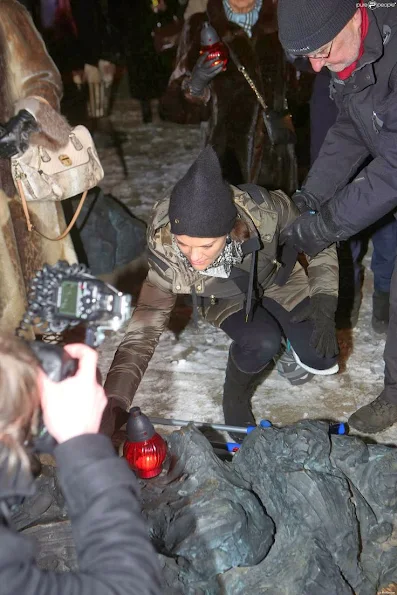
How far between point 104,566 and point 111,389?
1.25 meters

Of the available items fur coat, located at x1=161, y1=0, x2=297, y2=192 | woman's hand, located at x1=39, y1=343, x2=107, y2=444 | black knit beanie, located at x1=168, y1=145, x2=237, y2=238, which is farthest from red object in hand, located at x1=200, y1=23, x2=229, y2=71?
woman's hand, located at x1=39, y1=343, x2=107, y2=444

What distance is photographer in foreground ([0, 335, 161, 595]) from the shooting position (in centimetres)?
124

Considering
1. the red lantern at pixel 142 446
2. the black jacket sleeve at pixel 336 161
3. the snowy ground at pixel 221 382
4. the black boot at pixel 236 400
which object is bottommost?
the snowy ground at pixel 221 382

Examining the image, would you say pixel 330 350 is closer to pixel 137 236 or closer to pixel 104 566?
pixel 104 566

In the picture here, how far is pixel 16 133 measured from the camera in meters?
2.49

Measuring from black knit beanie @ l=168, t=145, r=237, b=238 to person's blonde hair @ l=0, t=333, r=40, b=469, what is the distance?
1249 millimetres

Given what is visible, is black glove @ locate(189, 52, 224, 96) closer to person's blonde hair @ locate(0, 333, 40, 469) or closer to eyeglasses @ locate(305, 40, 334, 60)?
eyeglasses @ locate(305, 40, 334, 60)

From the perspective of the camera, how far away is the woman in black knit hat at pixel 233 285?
2.49m

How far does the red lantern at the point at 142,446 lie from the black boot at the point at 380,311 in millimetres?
2081

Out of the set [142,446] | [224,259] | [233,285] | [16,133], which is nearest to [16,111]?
[16,133]

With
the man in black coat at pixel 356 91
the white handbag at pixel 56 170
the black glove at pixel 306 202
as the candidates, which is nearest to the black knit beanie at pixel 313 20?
the man in black coat at pixel 356 91

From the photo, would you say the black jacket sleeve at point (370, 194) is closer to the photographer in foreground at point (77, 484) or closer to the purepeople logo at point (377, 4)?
the purepeople logo at point (377, 4)

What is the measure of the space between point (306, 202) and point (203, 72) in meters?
1.24

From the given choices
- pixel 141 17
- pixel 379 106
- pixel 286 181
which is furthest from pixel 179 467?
pixel 141 17
